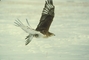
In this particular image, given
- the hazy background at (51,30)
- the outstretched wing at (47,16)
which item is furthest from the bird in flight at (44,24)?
the hazy background at (51,30)

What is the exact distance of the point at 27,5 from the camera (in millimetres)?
5191

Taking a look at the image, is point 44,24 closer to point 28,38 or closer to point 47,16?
point 47,16

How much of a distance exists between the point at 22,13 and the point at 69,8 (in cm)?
79

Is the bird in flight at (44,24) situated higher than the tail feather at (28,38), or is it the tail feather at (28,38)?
the bird in flight at (44,24)

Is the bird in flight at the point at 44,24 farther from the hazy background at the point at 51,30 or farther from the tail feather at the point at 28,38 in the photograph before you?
the hazy background at the point at 51,30

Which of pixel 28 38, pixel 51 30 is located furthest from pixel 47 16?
pixel 51 30

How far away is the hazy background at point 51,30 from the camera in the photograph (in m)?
4.42

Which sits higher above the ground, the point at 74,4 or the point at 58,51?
the point at 74,4

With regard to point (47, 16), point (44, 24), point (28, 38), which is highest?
→ point (47, 16)

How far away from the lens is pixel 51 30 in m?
4.75

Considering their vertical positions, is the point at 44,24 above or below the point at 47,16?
below

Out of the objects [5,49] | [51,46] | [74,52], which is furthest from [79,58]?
[5,49]

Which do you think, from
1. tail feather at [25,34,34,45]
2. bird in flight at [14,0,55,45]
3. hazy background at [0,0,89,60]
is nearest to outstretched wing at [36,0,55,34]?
bird in flight at [14,0,55,45]

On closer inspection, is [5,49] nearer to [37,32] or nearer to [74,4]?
[37,32]
